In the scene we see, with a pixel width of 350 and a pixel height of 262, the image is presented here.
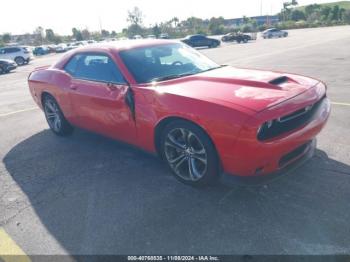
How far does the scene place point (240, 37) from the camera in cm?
3950

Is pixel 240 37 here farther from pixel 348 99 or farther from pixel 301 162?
pixel 301 162

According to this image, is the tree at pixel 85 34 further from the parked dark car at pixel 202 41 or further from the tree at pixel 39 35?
the parked dark car at pixel 202 41

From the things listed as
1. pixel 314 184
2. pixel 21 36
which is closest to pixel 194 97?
pixel 314 184

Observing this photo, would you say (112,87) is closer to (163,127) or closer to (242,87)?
(163,127)

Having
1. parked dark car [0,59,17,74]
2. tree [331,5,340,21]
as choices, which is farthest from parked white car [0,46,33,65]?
tree [331,5,340,21]

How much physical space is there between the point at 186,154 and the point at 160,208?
64 cm

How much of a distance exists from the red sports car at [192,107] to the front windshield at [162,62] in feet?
0.04

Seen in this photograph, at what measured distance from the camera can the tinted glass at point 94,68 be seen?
420 cm

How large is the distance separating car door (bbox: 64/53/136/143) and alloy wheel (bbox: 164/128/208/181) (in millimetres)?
587

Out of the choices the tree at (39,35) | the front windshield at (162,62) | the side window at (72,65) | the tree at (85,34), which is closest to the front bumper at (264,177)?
the front windshield at (162,62)

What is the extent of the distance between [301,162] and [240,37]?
38.5m

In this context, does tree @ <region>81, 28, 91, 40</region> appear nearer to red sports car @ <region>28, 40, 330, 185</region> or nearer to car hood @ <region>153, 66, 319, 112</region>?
red sports car @ <region>28, 40, 330, 185</region>

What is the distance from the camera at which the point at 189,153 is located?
3512mm

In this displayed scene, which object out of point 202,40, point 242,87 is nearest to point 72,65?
point 242,87
